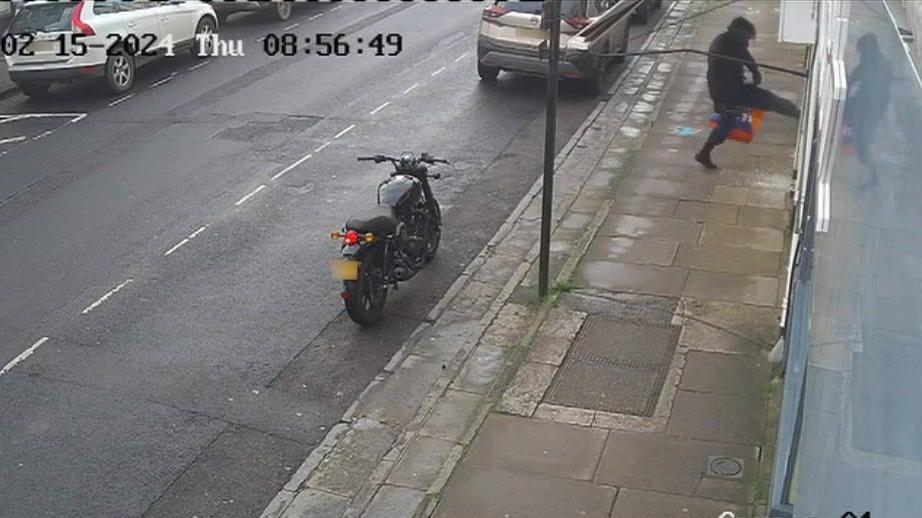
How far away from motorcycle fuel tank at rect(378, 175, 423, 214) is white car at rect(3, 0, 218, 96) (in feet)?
27.9

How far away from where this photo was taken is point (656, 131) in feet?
50.3

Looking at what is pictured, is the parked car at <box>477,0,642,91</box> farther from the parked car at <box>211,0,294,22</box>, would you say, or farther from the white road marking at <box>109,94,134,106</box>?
the parked car at <box>211,0,294,22</box>

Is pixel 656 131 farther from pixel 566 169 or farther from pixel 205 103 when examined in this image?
pixel 205 103

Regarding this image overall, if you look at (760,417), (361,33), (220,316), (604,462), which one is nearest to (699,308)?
(760,417)

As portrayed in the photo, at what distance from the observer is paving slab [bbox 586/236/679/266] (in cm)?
1108

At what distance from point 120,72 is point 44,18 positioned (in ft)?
4.44

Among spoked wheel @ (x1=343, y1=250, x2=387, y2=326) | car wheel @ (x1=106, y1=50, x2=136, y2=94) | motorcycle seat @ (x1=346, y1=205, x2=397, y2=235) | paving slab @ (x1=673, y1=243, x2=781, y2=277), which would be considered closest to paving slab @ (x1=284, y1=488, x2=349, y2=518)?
spoked wheel @ (x1=343, y1=250, x2=387, y2=326)

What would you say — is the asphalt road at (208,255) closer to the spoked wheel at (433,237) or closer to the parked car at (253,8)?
the spoked wheel at (433,237)

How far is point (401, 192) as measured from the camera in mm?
10453

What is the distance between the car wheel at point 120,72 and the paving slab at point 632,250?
935cm

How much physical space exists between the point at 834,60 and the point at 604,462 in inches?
119

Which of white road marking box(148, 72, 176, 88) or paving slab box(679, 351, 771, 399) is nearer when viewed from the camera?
paving slab box(679, 351, 771, 399)

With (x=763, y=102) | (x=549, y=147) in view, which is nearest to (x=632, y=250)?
(x=549, y=147)

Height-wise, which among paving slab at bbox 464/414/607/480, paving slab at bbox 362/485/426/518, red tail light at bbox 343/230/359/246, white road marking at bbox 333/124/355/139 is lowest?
paving slab at bbox 362/485/426/518
